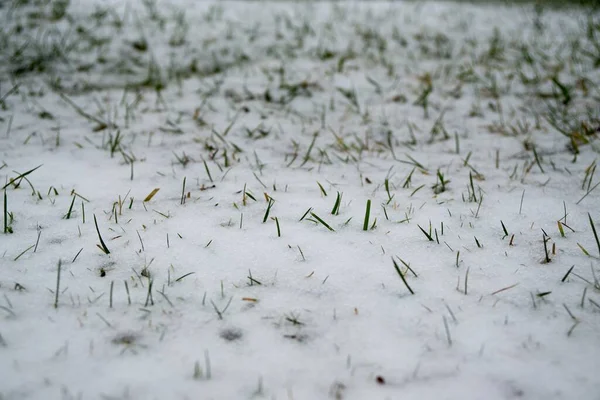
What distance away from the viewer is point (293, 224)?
2039mm

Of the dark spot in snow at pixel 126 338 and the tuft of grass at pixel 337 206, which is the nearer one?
the dark spot in snow at pixel 126 338

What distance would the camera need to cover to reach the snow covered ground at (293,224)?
1351 mm

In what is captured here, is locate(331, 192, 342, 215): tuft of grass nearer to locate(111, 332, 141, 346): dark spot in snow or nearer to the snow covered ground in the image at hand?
the snow covered ground

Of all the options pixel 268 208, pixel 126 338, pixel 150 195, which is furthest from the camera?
pixel 150 195

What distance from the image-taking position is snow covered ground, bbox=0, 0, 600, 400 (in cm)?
135

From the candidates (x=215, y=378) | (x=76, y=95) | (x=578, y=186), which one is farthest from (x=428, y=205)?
(x=76, y=95)

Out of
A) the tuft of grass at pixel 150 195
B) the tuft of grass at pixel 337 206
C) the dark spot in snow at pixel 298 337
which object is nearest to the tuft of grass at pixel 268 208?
the tuft of grass at pixel 337 206

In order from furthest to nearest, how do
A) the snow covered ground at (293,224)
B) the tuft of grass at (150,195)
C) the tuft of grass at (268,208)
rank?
the tuft of grass at (150,195)
the tuft of grass at (268,208)
the snow covered ground at (293,224)

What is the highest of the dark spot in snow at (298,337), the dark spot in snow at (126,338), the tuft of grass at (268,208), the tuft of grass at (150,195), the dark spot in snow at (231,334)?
the tuft of grass at (268,208)

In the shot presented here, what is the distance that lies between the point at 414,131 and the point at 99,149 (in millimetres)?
2085

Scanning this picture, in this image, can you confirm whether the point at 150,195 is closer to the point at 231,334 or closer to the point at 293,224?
the point at 293,224

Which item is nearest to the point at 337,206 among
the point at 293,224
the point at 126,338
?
the point at 293,224

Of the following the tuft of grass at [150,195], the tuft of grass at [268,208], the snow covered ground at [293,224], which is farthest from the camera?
the tuft of grass at [150,195]

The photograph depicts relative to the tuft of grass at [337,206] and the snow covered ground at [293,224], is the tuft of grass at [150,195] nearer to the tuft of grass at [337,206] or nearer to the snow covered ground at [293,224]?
the snow covered ground at [293,224]
